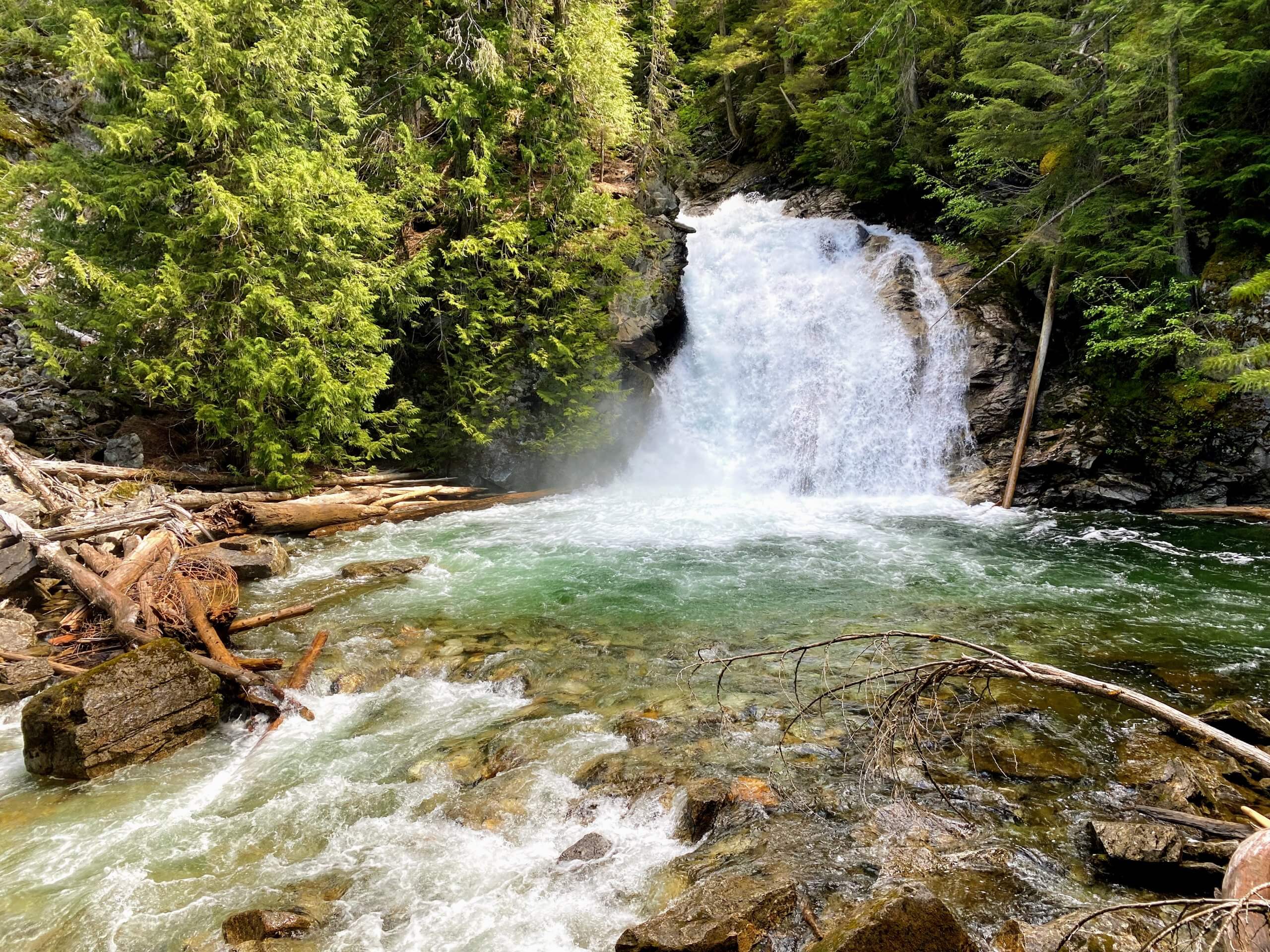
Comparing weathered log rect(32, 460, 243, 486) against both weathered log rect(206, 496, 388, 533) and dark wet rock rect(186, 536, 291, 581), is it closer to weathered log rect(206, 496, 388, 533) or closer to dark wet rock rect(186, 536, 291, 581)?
weathered log rect(206, 496, 388, 533)

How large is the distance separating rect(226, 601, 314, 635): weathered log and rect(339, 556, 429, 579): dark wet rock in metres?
1.30

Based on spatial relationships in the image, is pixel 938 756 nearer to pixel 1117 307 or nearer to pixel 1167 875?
pixel 1167 875

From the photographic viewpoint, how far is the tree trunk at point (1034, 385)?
46.1ft

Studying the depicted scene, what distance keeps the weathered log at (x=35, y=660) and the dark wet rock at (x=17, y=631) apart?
83 mm

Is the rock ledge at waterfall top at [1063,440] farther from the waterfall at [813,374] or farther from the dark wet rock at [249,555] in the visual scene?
the dark wet rock at [249,555]

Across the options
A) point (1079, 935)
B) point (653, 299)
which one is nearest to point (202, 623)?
point (1079, 935)

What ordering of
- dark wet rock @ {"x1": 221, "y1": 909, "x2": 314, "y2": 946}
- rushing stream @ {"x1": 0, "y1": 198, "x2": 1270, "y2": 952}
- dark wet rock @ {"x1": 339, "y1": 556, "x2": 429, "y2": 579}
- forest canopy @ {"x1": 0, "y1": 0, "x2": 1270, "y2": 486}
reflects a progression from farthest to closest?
forest canopy @ {"x1": 0, "y1": 0, "x2": 1270, "y2": 486} < dark wet rock @ {"x1": 339, "y1": 556, "x2": 429, "y2": 579} < rushing stream @ {"x1": 0, "y1": 198, "x2": 1270, "y2": 952} < dark wet rock @ {"x1": 221, "y1": 909, "x2": 314, "y2": 946}

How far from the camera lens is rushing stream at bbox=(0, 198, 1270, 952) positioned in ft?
12.3

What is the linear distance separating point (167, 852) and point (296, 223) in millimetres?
9273

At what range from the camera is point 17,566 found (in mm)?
6945

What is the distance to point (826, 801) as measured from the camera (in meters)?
4.40

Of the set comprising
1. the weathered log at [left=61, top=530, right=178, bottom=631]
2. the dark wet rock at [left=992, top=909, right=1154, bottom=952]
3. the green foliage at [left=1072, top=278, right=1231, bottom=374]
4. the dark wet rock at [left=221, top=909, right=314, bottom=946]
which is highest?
the green foliage at [left=1072, top=278, right=1231, bottom=374]

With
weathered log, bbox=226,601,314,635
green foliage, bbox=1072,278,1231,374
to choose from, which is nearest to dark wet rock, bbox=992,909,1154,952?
weathered log, bbox=226,601,314,635

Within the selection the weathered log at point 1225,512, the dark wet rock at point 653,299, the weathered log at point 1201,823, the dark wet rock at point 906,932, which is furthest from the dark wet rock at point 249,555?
the weathered log at point 1225,512
